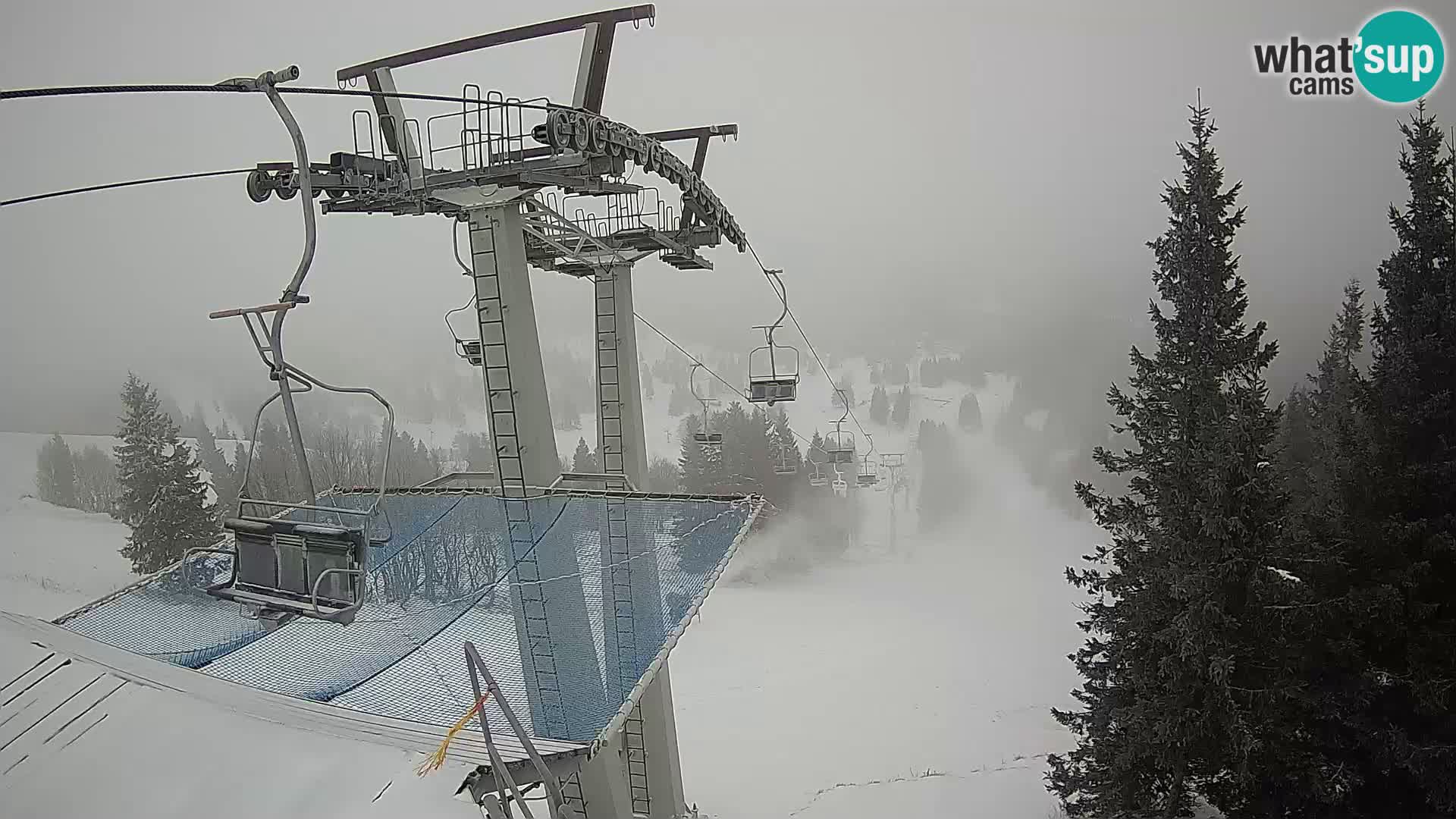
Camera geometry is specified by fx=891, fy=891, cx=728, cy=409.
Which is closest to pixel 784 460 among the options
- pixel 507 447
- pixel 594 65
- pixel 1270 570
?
pixel 1270 570

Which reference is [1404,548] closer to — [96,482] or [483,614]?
[483,614]

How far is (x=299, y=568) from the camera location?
229cm

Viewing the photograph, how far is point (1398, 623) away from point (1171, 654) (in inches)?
56.9

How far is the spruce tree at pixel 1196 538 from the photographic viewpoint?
5.10 meters

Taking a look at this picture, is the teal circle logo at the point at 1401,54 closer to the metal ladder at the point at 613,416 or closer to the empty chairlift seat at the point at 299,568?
the metal ladder at the point at 613,416

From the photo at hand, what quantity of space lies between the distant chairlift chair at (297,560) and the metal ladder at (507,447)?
129 cm

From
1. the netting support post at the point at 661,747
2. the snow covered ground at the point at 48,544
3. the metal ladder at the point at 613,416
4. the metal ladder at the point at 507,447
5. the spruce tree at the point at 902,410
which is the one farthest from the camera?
the spruce tree at the point at 902,410

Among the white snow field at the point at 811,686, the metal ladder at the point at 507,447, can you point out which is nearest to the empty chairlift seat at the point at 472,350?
the metal ladder at the point at 507,447

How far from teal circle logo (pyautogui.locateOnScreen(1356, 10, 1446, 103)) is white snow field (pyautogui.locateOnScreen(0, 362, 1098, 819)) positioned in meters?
6.24

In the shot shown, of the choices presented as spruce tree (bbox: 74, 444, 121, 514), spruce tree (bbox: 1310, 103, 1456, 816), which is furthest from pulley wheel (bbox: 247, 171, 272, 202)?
spruce tree (bbox: 74, 444, 121, 514)

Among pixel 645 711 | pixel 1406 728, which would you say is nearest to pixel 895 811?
pixel 645 711

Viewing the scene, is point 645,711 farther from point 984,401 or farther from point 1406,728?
point 984,401

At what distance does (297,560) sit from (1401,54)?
32.9ft

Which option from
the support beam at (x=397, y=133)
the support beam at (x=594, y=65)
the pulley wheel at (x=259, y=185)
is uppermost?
the support beam at (x=594, y=65)
